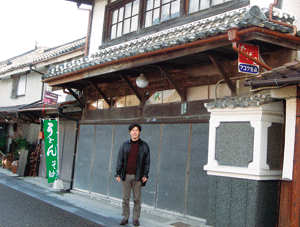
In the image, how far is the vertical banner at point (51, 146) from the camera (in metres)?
12.6

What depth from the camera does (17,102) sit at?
68.7ft

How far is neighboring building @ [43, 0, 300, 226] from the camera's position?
6047 mm

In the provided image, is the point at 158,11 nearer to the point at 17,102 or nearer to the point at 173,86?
the point at 173,86

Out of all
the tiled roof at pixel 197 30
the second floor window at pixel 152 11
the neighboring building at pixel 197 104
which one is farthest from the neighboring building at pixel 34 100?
the tiled roof at pixel 197 30

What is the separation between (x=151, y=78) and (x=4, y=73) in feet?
48.6

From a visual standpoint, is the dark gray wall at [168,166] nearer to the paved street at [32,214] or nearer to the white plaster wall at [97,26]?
the paved street at [32,214]

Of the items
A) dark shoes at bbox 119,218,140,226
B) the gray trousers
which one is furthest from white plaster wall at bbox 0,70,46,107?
dark shoes at bbox 119,218,140,226

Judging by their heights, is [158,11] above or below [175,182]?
above

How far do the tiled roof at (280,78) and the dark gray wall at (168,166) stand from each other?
2.38 metres

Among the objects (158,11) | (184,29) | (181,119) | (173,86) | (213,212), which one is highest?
(158,11)

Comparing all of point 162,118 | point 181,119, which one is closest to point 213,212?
point 181,119

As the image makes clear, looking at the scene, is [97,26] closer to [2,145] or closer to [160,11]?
[160,11]

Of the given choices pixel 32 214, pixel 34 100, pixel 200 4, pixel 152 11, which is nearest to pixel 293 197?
pixel 200 4

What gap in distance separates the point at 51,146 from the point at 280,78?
30.7 feet
